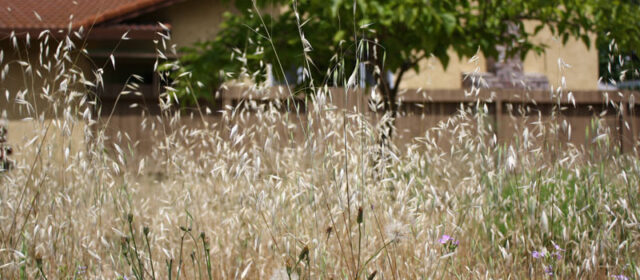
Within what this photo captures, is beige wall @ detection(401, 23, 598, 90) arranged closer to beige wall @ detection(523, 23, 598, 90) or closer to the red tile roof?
beige wall @ detection(523, 23, 598, 90)

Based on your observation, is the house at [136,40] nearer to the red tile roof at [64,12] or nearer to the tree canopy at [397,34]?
the red tile roof at [64,12]

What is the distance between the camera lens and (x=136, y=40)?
10.0 meters

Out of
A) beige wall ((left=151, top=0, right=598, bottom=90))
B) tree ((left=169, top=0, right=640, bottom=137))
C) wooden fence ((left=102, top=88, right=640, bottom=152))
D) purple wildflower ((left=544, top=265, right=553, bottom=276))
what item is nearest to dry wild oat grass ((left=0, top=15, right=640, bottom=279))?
purple wildflower ((left=544, top=265, right=553, bottom=276))

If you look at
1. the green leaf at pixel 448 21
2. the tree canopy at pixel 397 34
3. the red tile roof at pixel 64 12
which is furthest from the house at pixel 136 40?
the green leaf at pixel 448 21

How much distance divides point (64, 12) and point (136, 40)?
186 cm

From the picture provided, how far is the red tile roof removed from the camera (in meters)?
7.27

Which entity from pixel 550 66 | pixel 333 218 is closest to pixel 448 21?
pixel 333 218

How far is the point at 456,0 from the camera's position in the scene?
565 centimetres

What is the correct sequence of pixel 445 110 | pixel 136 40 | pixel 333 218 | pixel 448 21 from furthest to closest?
pixel 136 40 < pixel 445 110 < pixel 448 21 < pixel 333 218

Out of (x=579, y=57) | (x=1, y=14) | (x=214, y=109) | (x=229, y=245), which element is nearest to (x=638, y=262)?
(x=229, y=245)

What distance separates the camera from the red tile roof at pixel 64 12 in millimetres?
7273

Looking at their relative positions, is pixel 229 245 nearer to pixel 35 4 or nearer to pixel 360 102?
pixel 360 102

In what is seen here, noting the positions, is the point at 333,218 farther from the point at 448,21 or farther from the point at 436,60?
the point at 436,60

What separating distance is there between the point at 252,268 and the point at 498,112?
8256 millimetres
